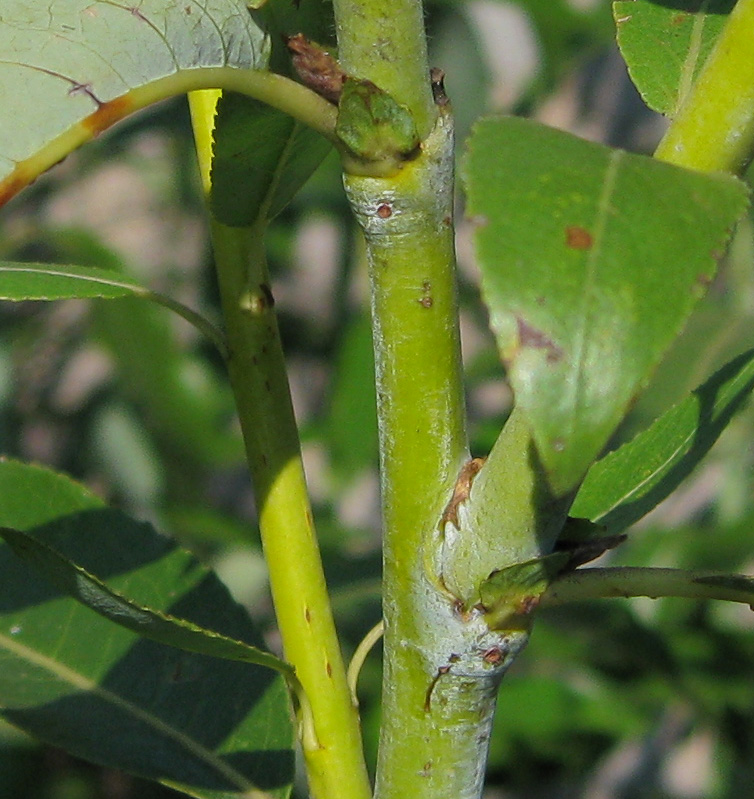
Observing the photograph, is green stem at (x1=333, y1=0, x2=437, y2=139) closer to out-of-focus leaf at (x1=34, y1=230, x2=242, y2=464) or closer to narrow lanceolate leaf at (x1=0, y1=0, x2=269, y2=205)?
narrow lanceolate leaf at (x1=0, y1=0, x2=269, y2=205)

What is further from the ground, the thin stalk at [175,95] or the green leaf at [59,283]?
the thin stalk at [175,95]

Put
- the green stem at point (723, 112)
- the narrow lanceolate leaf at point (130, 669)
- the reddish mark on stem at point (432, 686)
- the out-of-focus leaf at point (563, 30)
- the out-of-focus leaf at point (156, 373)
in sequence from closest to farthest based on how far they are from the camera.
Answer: the green stem at point (723, 112)
the reddish mark on stem at point (432, 686)
the narrow lanceolate leaf at point (130, 669)
the out-of-focus leaf at point (156, 373)
the out-of-focus leaf at point (563, 30)

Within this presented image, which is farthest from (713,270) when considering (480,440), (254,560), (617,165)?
(254,560)

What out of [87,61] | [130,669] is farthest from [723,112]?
[130,669]

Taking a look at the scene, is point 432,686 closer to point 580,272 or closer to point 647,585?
point 647,585

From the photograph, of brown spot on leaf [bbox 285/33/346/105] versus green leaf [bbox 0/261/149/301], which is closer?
brown spot on leaf [bbox 285/33/346/105]

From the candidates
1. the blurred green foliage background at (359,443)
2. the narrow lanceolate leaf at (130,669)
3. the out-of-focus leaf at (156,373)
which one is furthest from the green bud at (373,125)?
the out-of-focus leaf at (156,373)

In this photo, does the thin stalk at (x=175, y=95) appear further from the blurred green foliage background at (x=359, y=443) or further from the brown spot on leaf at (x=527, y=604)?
the blurred green foliage background at (x=359, y=443)

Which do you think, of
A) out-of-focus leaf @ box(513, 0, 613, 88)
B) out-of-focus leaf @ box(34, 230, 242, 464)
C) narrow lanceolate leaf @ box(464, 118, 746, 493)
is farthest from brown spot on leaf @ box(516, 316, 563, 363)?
out-of-focus leaf @ box(513, 0, 613, 88)
